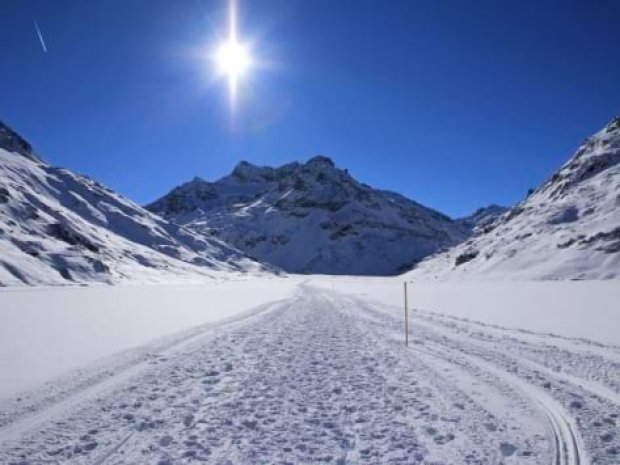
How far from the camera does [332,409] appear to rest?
7645mm

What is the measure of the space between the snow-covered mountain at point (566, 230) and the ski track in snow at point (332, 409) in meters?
77.4

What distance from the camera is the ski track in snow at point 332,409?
5852 mm

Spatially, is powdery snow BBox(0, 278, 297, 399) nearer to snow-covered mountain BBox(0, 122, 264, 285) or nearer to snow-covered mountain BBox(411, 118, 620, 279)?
snow-covered mountain BBox(0, 122, 264, 285)

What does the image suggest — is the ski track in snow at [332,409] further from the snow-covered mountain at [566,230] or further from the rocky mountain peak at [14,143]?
the rocky mountain peak at [14,143]

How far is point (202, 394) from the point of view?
861 cm

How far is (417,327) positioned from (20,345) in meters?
14.0

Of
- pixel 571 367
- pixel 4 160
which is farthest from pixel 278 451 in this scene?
pixel 4 160

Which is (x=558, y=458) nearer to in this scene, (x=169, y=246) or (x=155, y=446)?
(x=155, y=446)

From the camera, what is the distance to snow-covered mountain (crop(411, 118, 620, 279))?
277ft

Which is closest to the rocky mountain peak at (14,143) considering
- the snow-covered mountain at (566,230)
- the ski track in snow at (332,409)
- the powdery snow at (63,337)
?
the snow-covered mountain at (566,230)

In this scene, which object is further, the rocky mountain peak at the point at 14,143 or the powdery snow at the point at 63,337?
the rocky mountain peak at the point at 14,143

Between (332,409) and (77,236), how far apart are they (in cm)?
11932

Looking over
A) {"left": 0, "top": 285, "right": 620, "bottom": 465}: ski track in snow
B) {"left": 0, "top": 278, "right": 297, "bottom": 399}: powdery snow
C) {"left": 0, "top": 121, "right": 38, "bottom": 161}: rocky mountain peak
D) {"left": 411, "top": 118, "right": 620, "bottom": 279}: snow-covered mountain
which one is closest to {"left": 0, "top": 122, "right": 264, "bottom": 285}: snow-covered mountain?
{"left": 0, "top": 121, "right": 38, "bottom": 161}: rocky mountain peak

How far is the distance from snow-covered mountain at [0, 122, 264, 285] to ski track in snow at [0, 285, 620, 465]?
63.7 m
